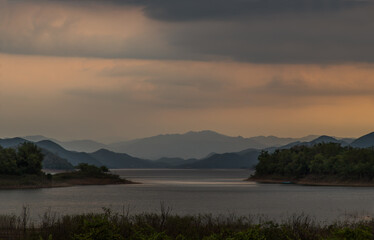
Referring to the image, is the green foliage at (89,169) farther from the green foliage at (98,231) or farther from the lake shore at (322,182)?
the green foliage at (98,231)

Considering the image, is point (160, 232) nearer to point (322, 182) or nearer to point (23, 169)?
point (23, 169)

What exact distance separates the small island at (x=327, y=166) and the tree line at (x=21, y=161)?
279 ft

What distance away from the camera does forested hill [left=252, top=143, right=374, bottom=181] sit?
532 ft

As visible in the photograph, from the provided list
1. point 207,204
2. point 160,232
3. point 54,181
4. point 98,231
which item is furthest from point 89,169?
point 98,231

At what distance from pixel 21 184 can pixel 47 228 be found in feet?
373

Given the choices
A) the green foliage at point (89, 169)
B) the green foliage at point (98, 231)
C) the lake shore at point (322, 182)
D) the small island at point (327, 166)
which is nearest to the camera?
the green foliage at point (98, 231)

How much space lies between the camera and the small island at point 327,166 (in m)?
162

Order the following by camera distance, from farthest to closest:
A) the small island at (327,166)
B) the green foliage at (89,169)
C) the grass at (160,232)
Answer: the green foliage at (89,169) → the small island at (327,166) → the grass at (160,232)

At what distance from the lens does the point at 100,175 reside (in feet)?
580

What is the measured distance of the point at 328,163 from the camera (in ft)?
554

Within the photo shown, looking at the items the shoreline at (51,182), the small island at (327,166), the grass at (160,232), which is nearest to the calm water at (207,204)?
the grass at (160,232)

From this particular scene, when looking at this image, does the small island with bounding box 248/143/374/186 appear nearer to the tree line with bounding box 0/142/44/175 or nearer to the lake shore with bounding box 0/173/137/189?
the lake shore with bounding box 0/173/137/189

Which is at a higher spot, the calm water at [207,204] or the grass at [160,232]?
the grass at [160,232]

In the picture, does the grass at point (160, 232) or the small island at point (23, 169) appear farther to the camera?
the small island at point (23, 169)
